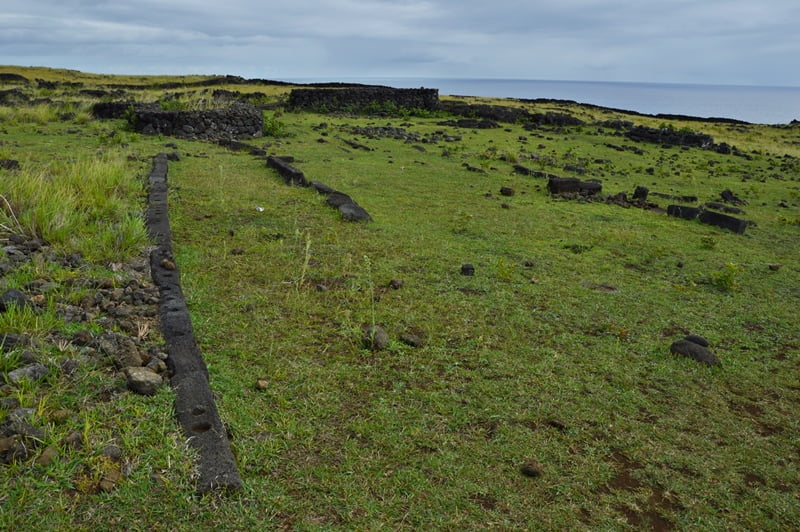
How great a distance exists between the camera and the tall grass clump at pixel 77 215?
5.20 meters

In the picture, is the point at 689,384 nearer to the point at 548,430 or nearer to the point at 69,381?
the point at 548,430

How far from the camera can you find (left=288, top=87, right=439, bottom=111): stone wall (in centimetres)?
2903

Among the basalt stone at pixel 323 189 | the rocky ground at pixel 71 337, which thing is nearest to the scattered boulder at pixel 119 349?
the rocky ground at pixel 71 337

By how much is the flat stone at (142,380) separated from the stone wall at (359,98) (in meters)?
27.3

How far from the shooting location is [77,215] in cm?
573

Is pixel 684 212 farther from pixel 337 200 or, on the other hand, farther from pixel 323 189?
pixel 323 189

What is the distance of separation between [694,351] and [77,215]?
20.9 feet

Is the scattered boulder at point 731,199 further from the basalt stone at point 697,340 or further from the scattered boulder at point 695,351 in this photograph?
the scattered boulder at point 695,351

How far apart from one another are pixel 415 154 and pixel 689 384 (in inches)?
521

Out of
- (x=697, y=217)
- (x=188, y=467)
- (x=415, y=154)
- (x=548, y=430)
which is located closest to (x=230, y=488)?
(x=188, y=467)

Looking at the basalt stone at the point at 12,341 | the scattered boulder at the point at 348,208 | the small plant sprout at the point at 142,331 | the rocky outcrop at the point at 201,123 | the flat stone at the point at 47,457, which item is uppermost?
the rocky outcrop at the point at 201,123

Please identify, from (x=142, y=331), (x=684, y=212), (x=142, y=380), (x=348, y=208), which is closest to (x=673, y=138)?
(x=684, y=212)

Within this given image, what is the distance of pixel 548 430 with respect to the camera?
334cm

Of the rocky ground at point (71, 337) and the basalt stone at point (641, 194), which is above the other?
the basalt stone at point (641, 194)
